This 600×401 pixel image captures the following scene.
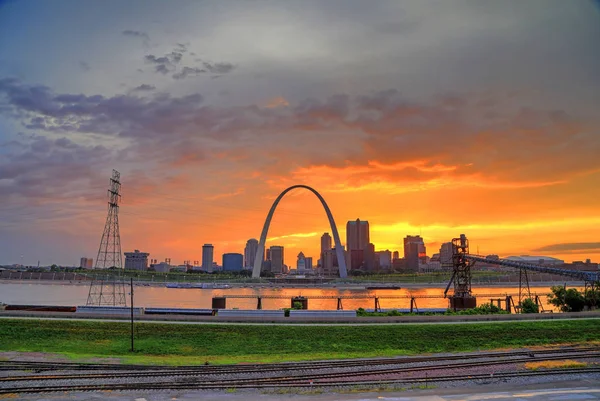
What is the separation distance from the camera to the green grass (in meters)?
33.0

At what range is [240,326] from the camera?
4019 cm

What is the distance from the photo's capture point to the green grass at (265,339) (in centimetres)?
3300

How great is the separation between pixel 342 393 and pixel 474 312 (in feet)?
110

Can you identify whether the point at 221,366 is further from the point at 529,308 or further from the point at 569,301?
the point at 569,301

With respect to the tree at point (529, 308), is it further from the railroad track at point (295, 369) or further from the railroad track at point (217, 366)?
the railroad track at point (217, 366)

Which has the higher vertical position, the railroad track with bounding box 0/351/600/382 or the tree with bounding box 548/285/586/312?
the tree with bounding box 548/285/586/312

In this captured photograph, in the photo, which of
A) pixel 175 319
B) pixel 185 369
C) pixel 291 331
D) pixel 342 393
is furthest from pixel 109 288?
pixel 342 393

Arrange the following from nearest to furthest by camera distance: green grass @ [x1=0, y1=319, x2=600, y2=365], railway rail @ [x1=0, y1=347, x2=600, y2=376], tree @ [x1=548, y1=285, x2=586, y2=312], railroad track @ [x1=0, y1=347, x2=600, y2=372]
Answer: railway rail @ [x1=0, y1=347, x2=600, y2=376] → railroad track @ [x1=0, y1=347, x2=600, y2=372] → green grass @ [x1=0, y1=319, x2=600, y2=365] → tree @ [x1=548, y1=285, x2=586, y2=312]

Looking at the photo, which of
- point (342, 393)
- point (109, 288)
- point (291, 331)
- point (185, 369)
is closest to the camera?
point (342, 393)

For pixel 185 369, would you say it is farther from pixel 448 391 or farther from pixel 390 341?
pixel 390 341

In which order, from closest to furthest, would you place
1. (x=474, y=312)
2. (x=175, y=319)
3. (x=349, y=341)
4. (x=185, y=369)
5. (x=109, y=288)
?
(x=185, y=369)
(x=349, y=341)
(x=175, y=319)
(x=474, y=312)
(x=109, y=288)

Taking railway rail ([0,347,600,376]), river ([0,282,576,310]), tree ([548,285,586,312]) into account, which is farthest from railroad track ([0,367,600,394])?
tree ([548,285,586,312])

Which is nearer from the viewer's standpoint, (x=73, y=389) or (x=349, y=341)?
(x=73, y=389)

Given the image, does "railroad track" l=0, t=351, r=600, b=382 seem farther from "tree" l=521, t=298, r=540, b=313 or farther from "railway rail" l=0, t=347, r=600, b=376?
"tree" l=521, t=298, r=540, b=313
